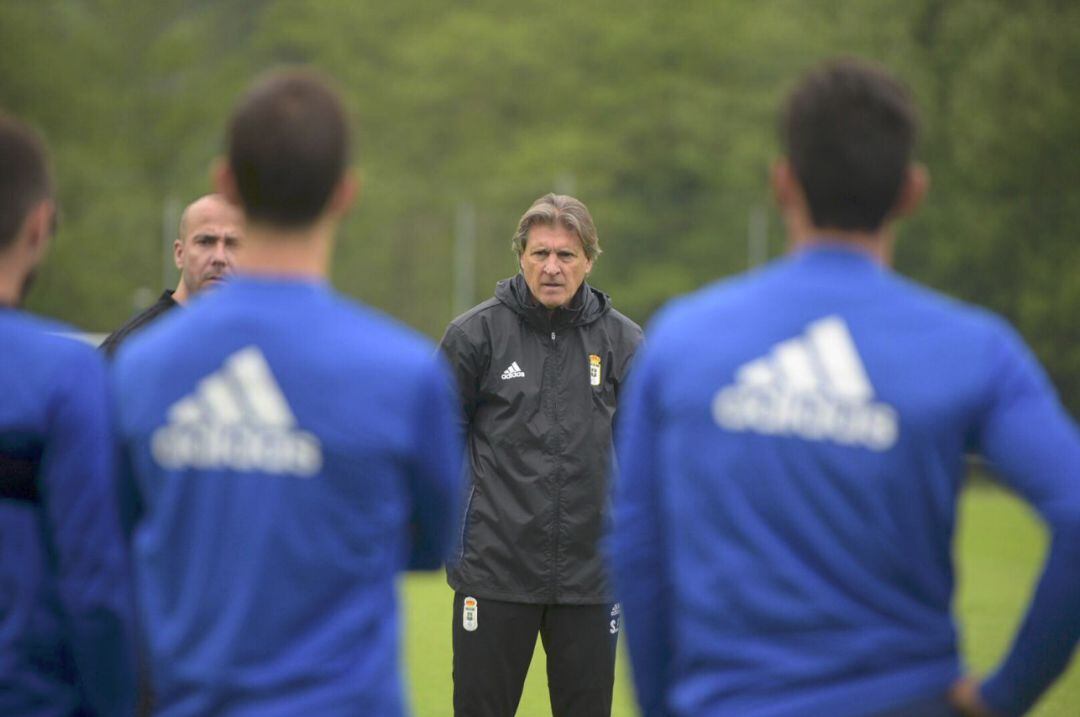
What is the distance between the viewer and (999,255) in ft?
75.5

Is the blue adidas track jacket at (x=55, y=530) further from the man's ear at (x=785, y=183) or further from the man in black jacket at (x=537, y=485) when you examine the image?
the man in black jacket at (x=537, y=485)

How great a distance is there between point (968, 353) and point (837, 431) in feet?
0.78

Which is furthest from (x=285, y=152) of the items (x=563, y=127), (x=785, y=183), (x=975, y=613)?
(x=563, y=127)

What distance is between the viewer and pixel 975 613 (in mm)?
11766

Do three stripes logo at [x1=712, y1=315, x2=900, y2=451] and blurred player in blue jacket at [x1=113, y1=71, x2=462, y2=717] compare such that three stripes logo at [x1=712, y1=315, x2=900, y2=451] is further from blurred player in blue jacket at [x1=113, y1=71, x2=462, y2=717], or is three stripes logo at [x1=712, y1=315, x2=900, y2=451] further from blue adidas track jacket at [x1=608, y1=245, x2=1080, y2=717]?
blurred player in blue jacket at [x1=113, y1=71, x2=462, y2=717]

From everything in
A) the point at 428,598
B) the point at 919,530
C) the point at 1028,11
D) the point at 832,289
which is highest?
the point at 1028,11

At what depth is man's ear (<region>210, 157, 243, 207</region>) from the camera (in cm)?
272

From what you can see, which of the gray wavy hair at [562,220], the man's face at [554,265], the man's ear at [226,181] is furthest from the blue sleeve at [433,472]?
the gray wavy hair at [562,220]

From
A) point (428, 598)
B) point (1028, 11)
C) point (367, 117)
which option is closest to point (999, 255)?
point (1028, 11)

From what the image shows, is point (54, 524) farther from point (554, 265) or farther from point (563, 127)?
point (563, 127)

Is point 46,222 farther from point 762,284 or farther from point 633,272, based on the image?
point 633,272

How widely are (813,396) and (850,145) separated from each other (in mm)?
418

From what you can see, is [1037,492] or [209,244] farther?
[209,244]

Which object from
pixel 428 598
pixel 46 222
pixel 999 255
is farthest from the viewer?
pixel 999 255
